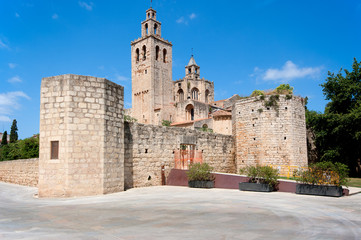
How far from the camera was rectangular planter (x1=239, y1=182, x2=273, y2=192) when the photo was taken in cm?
1148

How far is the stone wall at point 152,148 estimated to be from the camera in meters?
13.9

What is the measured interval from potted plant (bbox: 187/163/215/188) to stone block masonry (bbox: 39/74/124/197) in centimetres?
344

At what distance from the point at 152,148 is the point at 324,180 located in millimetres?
7831

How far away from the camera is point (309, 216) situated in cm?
656

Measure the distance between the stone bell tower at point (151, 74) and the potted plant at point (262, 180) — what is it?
49511 mm

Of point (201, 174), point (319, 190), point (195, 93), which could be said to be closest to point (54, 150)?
point (201, 174)

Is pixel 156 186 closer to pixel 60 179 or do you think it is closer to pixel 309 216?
pixel 60 179

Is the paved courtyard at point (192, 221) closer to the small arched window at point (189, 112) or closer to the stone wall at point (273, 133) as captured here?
the stone wall at point (273, 133)

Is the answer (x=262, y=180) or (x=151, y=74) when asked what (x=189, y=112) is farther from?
(x=262, y=180)

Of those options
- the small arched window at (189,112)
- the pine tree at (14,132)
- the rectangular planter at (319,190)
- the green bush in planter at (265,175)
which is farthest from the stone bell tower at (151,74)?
the rectangular planter at (319,190)

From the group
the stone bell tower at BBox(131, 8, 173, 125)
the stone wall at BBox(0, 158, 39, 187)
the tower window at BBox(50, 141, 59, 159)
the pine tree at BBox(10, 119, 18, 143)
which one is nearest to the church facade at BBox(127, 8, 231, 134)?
the stone bell tower at BBox(131, 8, 173, 125)

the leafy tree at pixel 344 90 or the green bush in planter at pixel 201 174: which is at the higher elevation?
the leafy tree at pixel 344 90

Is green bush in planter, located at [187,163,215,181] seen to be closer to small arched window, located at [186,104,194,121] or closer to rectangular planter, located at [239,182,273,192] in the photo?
rectangular planter, located at [239,182,273,192]

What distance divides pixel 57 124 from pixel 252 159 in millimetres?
12190
